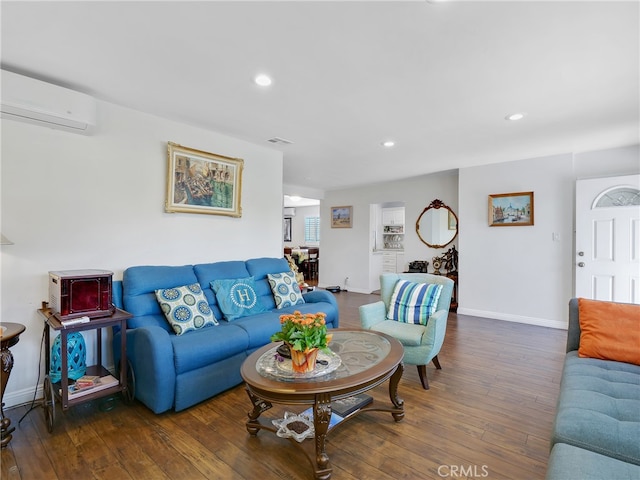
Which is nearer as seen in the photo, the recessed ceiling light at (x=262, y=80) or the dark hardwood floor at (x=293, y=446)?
the dark hardwood floor at (x=293, y=446)

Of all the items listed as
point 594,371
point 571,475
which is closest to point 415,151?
point 594,371

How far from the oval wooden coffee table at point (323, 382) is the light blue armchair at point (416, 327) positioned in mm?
421

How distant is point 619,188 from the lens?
12.6 ft

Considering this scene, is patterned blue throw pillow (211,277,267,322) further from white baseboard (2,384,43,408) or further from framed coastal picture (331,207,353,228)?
framed coastal picture (331,207,353,228)

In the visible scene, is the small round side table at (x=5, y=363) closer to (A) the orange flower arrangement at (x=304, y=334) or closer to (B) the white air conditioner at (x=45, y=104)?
(B) the white air conditioner at (x=45, y=104)

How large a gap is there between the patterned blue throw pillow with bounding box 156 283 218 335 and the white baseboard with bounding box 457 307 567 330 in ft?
13.2

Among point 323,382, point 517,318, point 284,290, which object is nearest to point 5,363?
point 323,382

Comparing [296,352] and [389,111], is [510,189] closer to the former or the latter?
[389,111]

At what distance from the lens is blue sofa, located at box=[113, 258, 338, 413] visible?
2148mm

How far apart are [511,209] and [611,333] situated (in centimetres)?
307

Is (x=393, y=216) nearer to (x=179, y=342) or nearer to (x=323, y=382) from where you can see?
(x=179, y=342)

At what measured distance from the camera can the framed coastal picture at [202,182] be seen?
10.2 ft

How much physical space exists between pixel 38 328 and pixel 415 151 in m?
4.24

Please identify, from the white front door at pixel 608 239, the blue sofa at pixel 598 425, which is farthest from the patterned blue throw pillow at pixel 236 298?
the white front door at pixel 608 239
